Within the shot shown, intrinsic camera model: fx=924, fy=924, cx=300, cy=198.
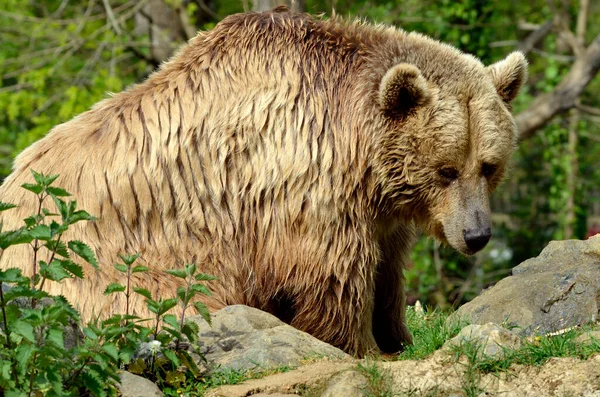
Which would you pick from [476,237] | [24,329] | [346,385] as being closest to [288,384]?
[346,385]

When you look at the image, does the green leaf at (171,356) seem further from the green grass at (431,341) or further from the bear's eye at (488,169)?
the bear's eye at (488,169)

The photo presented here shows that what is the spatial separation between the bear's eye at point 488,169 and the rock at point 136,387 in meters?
2.65

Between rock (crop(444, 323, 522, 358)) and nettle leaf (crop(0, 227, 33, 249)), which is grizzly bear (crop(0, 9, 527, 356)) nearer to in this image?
rock (crop(444, 323, 522, 358))

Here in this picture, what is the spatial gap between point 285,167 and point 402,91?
2.81ft

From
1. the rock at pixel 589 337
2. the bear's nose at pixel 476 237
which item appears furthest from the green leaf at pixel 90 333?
the bear's nose at pixel 476 237

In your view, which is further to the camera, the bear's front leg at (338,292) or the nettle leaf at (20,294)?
the bear's front leg at (338,292)

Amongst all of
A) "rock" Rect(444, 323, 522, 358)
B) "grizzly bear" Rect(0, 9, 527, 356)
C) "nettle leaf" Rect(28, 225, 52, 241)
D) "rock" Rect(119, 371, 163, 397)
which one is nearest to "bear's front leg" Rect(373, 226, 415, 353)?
"grizzly bear" Rect(0, 9, 527, 356)

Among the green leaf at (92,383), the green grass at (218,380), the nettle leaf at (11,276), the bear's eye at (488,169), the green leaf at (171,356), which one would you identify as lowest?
the green grass at (218,380)

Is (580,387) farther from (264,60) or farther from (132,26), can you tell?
(132,26)

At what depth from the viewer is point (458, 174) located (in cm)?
577

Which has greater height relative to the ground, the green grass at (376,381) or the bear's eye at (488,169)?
the bear's eye at (488,169)

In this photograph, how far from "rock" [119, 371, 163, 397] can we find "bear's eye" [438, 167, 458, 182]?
243 centimetres

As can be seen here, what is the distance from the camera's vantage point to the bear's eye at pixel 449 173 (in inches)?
227

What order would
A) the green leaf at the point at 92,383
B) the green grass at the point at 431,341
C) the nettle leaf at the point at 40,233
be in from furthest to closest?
the green grass at the point at 431,341 < the nettle leaf at the point at 40,233 < the green leaf at the point at 92,383
